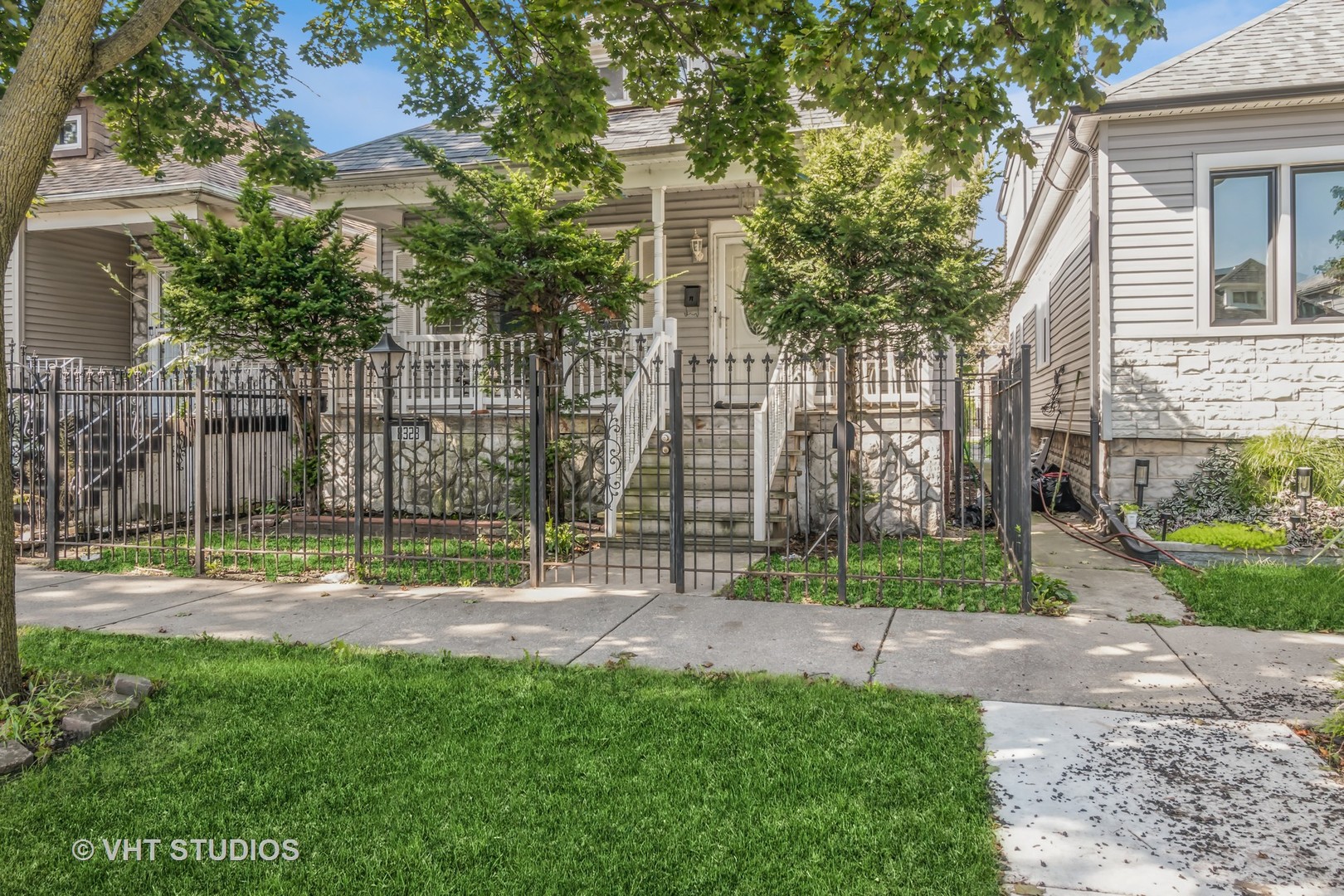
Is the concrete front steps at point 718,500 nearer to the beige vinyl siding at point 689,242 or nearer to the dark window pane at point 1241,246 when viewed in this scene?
the beige vinyl siding at point 689,242

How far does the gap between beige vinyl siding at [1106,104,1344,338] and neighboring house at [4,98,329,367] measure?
12.1 meters

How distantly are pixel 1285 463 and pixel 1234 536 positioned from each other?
3.75 feet

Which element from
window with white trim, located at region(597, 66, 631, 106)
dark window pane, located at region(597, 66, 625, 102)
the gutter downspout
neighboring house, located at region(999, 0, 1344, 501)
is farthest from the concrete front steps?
dark window pane, located at region(597, 66, 625, 102)

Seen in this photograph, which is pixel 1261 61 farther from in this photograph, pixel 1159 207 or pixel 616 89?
pixel 616 89

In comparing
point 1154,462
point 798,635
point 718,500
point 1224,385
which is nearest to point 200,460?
point 718,500

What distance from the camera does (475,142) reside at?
1230cm

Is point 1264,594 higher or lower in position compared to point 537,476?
lower

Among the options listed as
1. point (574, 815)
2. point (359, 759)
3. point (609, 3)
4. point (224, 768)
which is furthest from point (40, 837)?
point (609, 3)

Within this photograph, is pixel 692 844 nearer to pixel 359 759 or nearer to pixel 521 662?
pixel 359 759

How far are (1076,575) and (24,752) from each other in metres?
7.07

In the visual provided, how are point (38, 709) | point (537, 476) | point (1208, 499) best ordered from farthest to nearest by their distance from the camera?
point (1208, 499), point (537, 476), point (38, 709)

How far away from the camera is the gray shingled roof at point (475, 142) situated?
10203 mm

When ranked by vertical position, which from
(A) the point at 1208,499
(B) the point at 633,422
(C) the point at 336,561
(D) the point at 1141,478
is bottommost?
(C) the point at 336,561

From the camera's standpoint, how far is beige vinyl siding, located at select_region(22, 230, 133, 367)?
13195 millimetres
